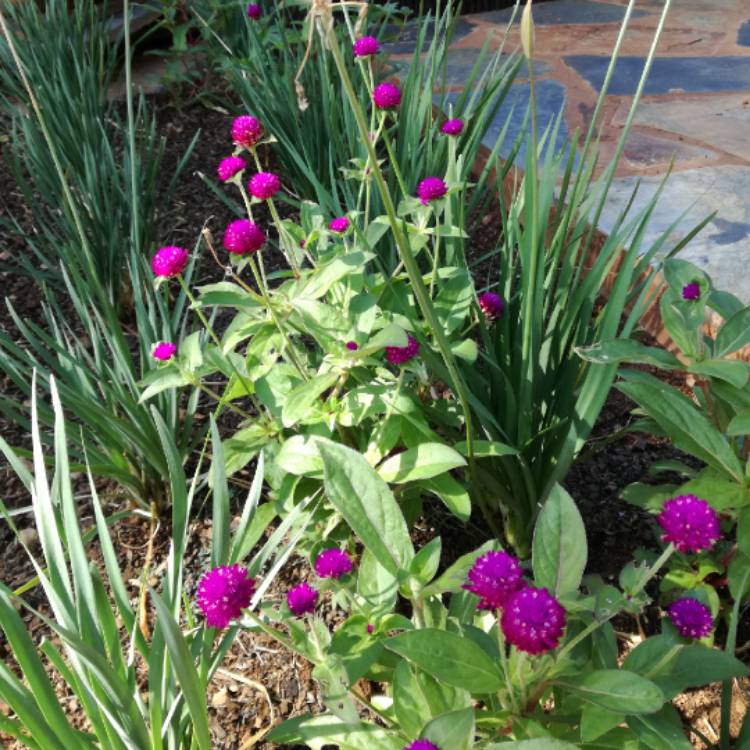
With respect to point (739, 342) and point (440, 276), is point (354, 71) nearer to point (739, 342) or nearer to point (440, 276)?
point (440, 276)

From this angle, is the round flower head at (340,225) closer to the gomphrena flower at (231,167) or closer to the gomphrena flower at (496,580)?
the gomphrena flower at (231,167)

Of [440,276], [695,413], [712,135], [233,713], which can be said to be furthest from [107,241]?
[712,135]

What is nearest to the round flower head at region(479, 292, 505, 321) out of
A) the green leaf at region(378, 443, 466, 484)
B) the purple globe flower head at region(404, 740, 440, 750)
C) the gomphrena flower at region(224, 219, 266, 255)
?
the green leaf at region(378, 443, 466, 484)

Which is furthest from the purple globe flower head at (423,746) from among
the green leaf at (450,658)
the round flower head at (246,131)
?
the round flower head at (246,131)

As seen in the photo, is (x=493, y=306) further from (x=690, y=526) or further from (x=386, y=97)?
(x=690, y=526)

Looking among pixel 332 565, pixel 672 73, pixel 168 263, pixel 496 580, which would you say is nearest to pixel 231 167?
pixel 168 263

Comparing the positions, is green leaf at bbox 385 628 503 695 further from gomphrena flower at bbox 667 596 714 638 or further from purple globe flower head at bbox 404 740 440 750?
gomphrena flower at bbox 667 596 714 638

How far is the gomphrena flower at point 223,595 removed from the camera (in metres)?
0.81

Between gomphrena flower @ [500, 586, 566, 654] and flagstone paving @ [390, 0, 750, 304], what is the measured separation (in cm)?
103

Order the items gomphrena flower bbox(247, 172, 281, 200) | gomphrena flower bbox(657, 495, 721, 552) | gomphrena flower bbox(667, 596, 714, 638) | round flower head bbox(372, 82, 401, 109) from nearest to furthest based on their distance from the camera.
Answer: gomphrena flower bbox(657, 495, 721, 552) < gomphrena flower bbox(667, 596, 714, 638) < gomphrena flower bbox(247, 172, 281, 200) < round flower head bbox(372, 82, 401, 109)

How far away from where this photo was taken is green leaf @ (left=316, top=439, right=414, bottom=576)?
974mm

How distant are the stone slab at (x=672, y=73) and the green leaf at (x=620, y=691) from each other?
2.70 metres

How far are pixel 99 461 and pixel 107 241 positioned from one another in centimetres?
65

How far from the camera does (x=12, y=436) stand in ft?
5.50
